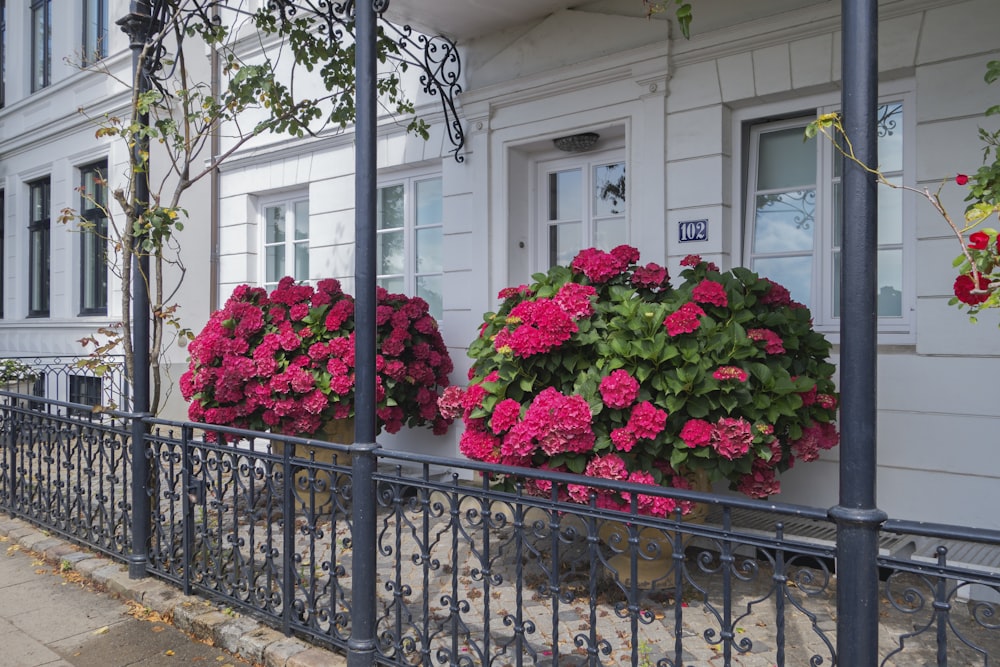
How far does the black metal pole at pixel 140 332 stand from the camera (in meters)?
4.66

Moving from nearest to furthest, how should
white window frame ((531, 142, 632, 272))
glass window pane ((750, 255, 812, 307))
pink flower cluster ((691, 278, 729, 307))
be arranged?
1. pink flower cluster ((691, 278, 729, 307))
2. glass window pane ((750, 255, 812, 307))
3. white window frame ((531, 142, 632, 272))

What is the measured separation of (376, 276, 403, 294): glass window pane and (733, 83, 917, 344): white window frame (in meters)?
3.37

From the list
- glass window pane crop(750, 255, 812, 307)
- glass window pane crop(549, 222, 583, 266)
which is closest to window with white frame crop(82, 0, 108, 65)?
glass window pane crop(549, 222, 583, 266)

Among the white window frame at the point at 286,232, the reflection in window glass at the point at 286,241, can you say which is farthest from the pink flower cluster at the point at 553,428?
the reflection in window glass at the point at 286,241

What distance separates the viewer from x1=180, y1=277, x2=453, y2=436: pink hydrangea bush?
18.7 ft

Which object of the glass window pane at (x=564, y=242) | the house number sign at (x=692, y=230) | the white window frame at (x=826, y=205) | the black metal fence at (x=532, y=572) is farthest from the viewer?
the glass window pane at (x=564, y=242)

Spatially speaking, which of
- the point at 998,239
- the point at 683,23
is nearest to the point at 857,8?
the point at 998,239

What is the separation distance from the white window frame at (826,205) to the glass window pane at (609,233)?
38.3 inches

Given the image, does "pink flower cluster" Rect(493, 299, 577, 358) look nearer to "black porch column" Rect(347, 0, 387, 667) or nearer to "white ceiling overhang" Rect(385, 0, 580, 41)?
"black porch column" Rect(347, 0, 387, 667)

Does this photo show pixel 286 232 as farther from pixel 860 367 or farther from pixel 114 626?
pixel 860 367

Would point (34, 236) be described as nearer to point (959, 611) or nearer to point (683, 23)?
point (683, 23)

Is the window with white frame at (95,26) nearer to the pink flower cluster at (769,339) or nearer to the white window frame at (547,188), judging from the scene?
the white window frame at (547,188)

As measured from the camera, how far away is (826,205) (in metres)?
4.99

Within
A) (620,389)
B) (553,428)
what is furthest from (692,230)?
(553,428)
